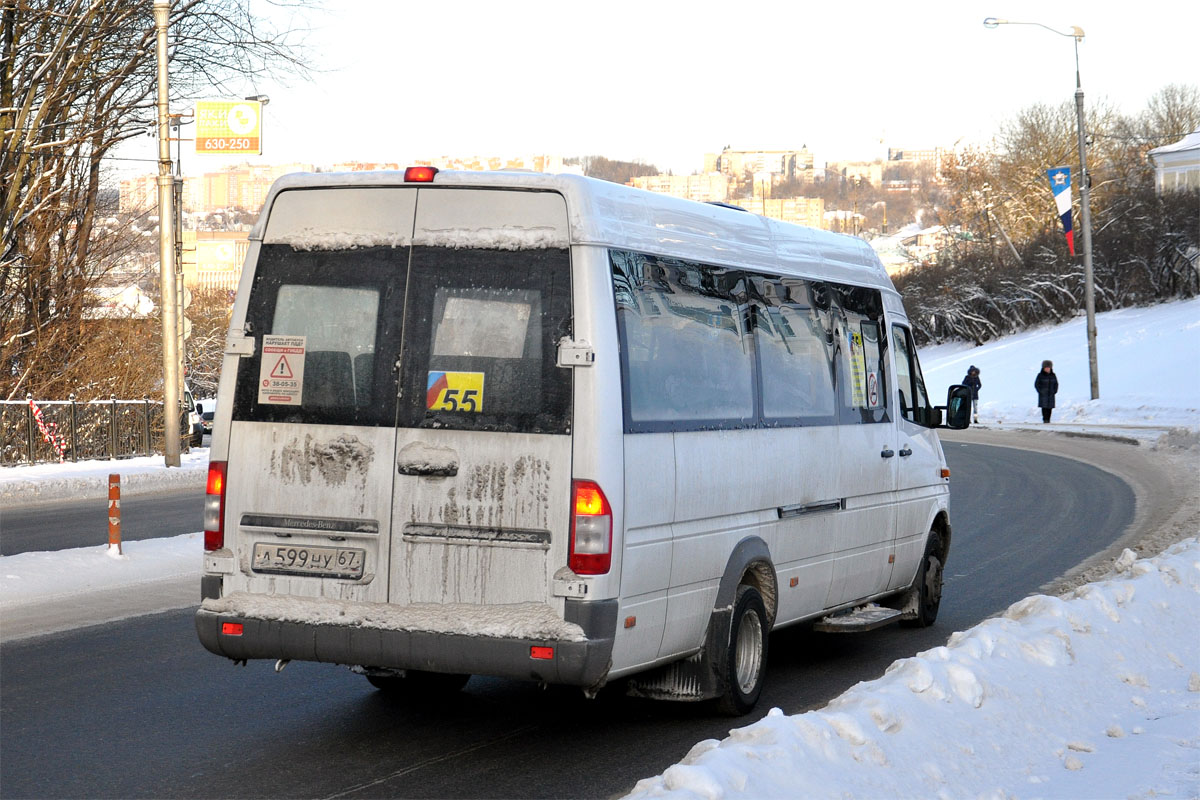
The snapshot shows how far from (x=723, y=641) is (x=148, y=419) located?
83.4 feet

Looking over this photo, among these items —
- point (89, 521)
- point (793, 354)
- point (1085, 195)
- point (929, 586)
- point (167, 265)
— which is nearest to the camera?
point (793, 354)

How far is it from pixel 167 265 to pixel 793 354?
2125cm

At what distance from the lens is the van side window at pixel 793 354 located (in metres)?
7.82

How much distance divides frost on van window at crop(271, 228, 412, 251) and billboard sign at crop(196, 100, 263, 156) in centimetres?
2173

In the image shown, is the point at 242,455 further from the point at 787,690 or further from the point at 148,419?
the point at 148,419

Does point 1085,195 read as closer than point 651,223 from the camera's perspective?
No

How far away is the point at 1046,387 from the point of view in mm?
40781

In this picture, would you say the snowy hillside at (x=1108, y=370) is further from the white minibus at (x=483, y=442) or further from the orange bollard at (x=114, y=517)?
the white minibus at (x=483, y=442)

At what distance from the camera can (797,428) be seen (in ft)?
26.3

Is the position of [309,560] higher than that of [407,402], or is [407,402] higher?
[407,402]

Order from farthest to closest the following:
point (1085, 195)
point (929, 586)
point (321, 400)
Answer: point (1085, 195)
point (929, 586)
point (321, 400)

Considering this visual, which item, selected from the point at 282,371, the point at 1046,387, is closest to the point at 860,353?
the point at 282,371

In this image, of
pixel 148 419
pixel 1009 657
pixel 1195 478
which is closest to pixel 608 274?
pixel 1009 657

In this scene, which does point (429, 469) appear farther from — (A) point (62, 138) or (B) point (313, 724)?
(A) point (62, 138)
